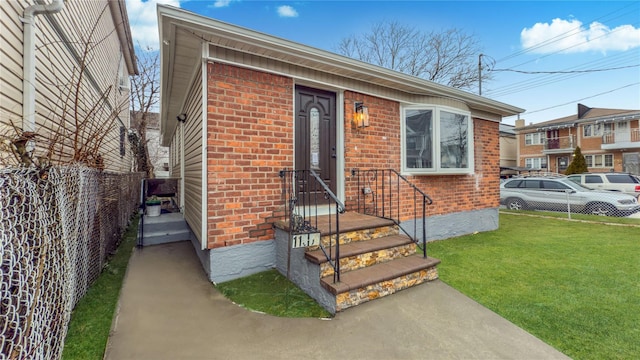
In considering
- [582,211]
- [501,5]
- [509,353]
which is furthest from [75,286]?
[501,5]

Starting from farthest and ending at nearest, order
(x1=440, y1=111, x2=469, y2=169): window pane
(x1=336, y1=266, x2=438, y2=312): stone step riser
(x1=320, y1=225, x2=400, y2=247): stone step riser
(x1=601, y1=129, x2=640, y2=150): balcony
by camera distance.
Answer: (x1=601, y1=129, x2=640, y2=150): balcony, (x1=440, y1=111, x2=469, y2=169): window pane, (x1=320, y1=225, x2=400, y2=247): stone step riser, (x1=336, y1=266, x2=438, y2=312): stone step riser

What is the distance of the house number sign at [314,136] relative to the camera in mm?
4492

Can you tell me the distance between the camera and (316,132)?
4.54 metres

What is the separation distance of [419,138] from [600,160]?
2502 centimetres

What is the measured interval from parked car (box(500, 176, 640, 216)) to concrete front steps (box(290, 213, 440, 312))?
24.5 feet

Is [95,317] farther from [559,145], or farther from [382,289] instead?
[559,145]

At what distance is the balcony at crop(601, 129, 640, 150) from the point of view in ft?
61.7

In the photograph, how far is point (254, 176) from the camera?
3.81m

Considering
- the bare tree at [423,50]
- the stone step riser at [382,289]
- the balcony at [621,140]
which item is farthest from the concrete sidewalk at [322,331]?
the balcony at [621,140]

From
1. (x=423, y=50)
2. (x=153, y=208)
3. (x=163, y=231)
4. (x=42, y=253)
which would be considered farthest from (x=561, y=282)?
(x=423, y=50)

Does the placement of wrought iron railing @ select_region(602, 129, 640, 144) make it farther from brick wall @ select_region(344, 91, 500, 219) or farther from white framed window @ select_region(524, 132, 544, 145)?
brick wall @ select_region(344, 91, 500, 219)

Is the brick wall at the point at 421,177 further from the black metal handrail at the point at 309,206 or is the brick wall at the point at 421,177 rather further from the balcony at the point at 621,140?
the balcony at the point at 621,140

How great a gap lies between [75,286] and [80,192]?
0.97m

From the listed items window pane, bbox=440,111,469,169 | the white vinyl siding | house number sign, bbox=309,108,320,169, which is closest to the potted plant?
the white vinyl siding
